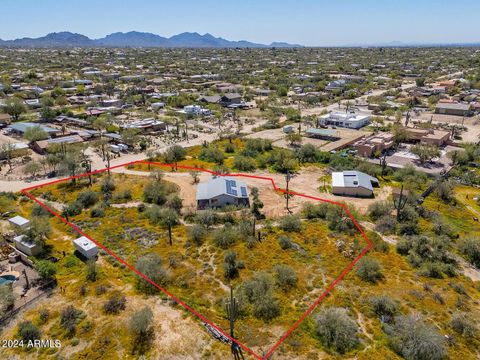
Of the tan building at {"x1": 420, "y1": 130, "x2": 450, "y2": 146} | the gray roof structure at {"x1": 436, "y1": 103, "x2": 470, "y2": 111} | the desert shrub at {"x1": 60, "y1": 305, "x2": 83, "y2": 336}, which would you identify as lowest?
the desert shrub at {"x1": 60, "y1": 305, "x2": 83, "y2": 336}

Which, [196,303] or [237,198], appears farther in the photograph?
[237,198]

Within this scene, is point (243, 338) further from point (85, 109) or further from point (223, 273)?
point (85, 109)

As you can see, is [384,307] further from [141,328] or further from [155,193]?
[155,193]

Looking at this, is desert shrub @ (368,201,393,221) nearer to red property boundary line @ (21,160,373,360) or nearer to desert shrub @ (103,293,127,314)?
red property boundary line @ (21,160,373,360)

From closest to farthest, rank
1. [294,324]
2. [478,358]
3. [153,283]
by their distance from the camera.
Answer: [478,358] → [294,324] → [153,283]

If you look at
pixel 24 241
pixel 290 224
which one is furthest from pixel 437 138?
pixel 24 241

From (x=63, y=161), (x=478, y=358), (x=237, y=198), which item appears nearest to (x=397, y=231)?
(x=478, y=358)

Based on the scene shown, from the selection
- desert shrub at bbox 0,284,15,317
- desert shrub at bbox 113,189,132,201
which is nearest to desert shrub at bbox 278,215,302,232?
desert shrub at bbox 113,189,132,201
